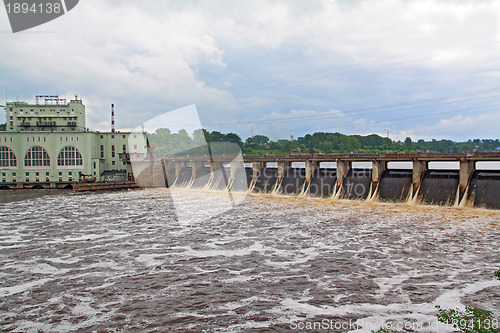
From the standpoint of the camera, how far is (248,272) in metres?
16.6

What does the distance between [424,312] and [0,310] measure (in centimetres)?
1478

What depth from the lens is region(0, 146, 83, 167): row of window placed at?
6438 cm

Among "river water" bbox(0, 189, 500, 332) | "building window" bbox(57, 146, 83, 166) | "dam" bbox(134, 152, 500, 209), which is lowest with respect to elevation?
"river water" bbox(0, 189, 500, 332)

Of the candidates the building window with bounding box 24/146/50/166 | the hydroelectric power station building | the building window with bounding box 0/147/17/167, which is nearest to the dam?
the hydroelectric power station building

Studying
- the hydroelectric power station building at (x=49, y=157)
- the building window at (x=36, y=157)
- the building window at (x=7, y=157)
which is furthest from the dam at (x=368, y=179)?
the building window at (x=7, y=157)

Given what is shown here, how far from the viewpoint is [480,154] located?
1286 inches

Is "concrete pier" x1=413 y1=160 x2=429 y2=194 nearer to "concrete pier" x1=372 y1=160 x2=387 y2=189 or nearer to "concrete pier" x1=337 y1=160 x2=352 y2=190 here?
"concrete pier" x1=372 y1=160 x2=387 y2=189

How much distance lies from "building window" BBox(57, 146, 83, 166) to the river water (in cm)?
3809

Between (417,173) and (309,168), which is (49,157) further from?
(417,173)

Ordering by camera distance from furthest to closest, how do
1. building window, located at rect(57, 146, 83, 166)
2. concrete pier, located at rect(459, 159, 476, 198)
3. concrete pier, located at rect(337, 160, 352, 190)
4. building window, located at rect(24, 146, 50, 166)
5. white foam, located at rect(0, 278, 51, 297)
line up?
building window, located at rect(57, 146, 83, 166), building window, located at rect(24, 146, 50, 166), concrete pier, located at rect(337, 160, 352, 190), concrete pier, located at rect(459, 159, 476, 198), white foam, located at rect(0, 278, 51, 297)

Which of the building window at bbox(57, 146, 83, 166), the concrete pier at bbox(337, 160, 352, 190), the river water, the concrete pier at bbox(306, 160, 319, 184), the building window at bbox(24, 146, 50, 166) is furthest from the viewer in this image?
the building window at bbox(57, 146, 83, 166)

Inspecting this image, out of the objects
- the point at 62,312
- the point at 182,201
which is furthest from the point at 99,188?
the point at 62,312

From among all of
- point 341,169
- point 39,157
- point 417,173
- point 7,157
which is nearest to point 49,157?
point 39,157

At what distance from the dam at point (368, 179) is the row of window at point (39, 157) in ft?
61.5
